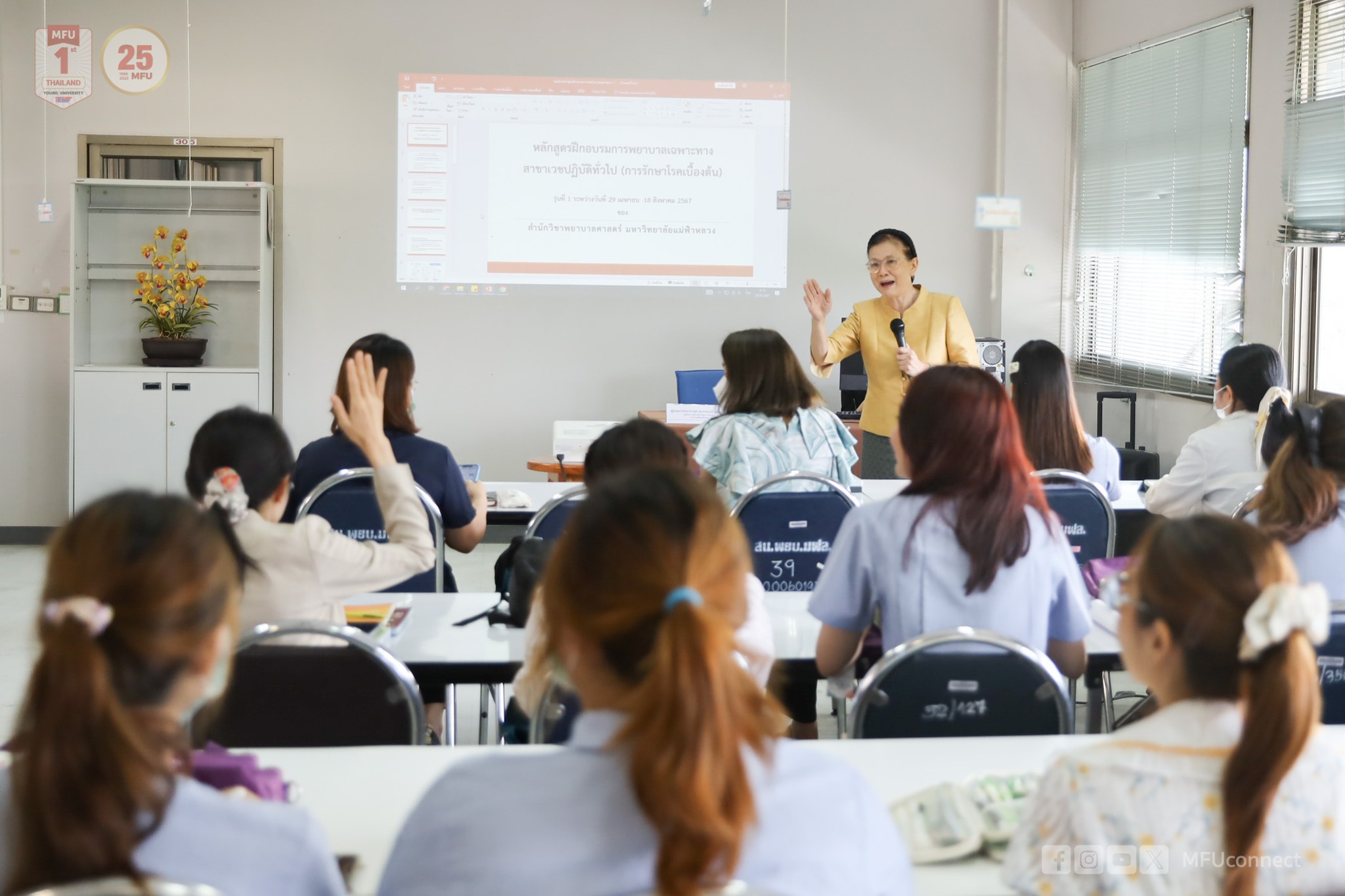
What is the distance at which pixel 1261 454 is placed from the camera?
10.8ft

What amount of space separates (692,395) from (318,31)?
277 centimetres

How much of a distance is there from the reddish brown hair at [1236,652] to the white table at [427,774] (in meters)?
0.32

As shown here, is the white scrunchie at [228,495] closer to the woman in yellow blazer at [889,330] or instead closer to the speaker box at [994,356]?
the woman in yellow blazer at [889,330]

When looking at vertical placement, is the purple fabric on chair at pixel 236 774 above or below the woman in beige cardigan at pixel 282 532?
below

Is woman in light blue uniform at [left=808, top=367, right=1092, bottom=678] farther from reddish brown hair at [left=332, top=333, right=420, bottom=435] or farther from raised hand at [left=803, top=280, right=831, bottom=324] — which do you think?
raised hand at [left=803, top=280, right=831, bottom=324]

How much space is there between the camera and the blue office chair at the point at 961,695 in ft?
6.13

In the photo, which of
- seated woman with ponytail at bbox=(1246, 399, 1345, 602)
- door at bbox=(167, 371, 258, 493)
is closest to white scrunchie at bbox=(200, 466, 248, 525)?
seated woman with ponytail at bbox=(1246, 399, 1345, 602)

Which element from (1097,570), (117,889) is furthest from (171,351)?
(117,889)

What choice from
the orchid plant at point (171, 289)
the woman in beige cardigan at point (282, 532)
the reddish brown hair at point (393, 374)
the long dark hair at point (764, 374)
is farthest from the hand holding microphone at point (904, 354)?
the orchid plant at point (171, 289)

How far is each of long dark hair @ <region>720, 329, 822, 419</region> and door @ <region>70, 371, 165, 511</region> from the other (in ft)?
12.5

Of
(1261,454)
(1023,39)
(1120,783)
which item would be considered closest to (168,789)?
(1120,783)

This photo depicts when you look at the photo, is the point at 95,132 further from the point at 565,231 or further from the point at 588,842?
the point at 588,842

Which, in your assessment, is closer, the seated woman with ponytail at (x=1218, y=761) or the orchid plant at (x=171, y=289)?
the seated woman with ponytail at (x=1218, y=761)

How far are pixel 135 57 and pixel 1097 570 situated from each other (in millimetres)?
5712
